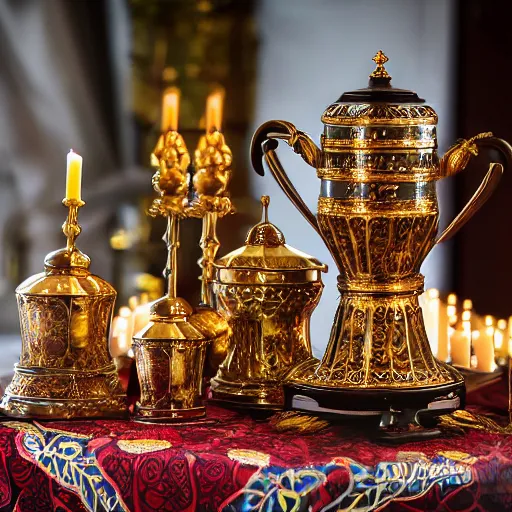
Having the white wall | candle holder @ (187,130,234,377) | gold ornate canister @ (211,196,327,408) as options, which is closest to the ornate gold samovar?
gold ornate canister @ (211,196,327,408)

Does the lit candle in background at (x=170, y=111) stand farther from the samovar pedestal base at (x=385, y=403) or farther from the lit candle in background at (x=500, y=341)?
the lit candle in background at (x=500, y=341)

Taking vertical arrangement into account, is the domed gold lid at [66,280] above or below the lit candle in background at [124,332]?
above

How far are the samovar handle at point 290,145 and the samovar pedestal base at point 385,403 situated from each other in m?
0.22

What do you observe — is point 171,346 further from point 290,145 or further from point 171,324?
point 290,145

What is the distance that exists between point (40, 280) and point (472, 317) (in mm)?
1705

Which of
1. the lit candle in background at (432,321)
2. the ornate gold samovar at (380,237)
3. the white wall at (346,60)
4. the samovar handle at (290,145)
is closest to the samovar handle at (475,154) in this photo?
the ornate gold samovar at (380,237)

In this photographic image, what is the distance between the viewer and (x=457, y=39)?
3326mm

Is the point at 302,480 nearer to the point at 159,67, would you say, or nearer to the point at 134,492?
the point at 134,492

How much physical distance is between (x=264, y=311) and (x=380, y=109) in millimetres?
338

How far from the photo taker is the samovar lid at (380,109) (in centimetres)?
171

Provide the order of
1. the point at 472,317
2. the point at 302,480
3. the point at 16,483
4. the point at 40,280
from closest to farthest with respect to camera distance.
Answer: the point at 302,480, the point at 16,483, the point at 40,280, the point at 472,317

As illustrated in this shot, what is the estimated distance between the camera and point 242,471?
1.60 m

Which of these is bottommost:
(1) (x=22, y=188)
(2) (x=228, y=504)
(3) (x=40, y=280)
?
(2) (x=228, y=504)

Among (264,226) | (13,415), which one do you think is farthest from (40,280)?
(264,226)
